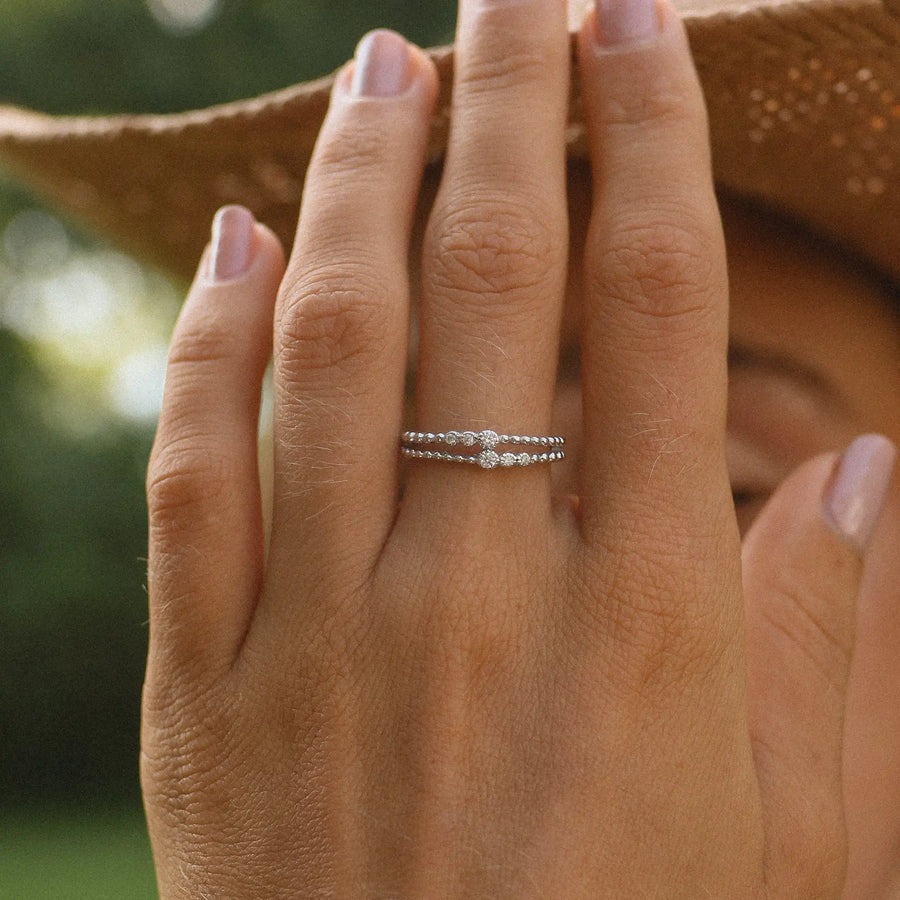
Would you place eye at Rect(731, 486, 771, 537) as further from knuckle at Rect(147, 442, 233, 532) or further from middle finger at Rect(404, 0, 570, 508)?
knuckle at Rect(147, 442, 233, 532)

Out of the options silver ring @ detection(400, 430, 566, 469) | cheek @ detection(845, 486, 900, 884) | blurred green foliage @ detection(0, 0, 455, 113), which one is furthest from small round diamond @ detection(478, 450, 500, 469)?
blurred green foliage @ detection(0, 0, 455, 113)

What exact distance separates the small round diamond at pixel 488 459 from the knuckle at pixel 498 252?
139mm

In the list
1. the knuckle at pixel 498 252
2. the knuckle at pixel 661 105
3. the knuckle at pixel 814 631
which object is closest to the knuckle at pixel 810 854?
the knuckle at pixel 814 631

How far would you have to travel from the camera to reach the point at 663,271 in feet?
2.80

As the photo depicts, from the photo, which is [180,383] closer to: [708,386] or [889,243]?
[708,386]

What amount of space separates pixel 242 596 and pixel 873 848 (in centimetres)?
73

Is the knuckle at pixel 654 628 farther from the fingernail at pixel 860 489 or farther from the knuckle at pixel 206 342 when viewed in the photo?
the knuckle at pixel 206 342

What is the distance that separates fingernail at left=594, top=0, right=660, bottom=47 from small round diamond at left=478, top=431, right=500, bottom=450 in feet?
1.29

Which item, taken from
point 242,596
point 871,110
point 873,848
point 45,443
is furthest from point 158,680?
point 45,443

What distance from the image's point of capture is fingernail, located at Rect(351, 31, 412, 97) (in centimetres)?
96

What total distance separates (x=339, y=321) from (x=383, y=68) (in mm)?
285

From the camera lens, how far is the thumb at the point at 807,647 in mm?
889

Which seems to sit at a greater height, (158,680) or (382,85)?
(382,85)

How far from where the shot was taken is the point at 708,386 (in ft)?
2.85
